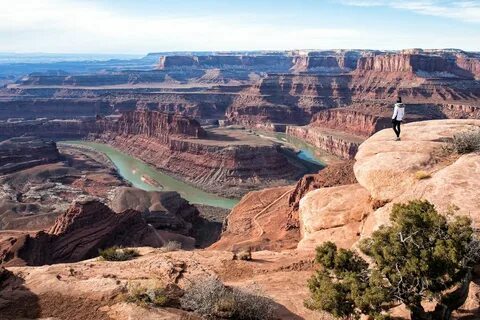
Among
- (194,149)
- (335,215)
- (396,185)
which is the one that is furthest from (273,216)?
(194,149)

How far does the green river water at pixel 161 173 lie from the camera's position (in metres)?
67.9

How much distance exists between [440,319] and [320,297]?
113 inches

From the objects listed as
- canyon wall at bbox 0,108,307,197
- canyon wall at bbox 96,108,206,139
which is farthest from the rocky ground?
canyon wall at bbox 96,108,206,139

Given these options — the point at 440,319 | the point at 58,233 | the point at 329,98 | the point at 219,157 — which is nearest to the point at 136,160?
the point at 219,157

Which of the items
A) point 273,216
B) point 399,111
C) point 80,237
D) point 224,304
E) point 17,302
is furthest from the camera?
point 273,216

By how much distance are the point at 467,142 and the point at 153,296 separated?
42.0 feet

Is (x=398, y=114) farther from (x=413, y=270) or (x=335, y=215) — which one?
(x=413, y=270)

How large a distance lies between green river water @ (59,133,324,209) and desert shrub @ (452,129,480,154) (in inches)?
1886

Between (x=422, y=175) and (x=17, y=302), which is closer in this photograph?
(x=17, y=302)

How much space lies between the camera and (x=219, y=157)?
78.7 m

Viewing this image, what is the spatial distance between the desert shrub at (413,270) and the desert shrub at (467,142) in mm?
7249

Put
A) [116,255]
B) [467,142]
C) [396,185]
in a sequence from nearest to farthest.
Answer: [467,142] < [396,185] < [116,255]

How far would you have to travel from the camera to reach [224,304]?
11984mm

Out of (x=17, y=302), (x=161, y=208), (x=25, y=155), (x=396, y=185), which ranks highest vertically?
(x=396, y=185)
